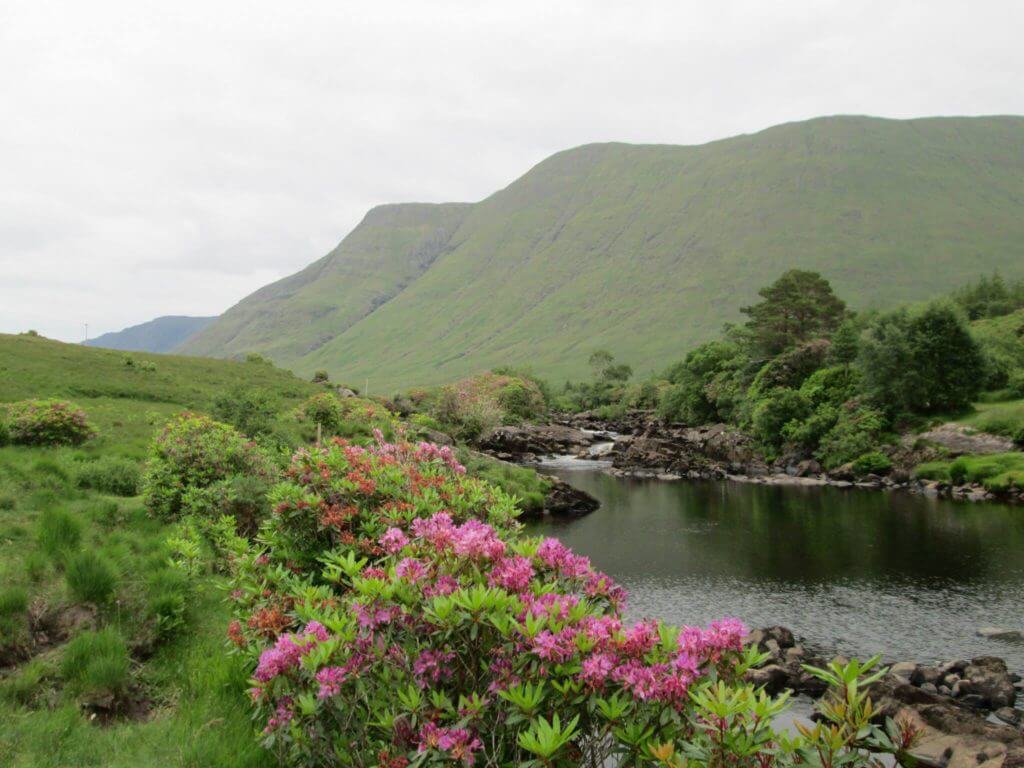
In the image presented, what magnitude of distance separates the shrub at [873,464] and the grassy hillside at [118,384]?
162ft

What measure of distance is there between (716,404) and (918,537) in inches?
2285

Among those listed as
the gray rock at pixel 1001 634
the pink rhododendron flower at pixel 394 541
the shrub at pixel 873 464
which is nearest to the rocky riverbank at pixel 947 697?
the gray rock at pixel 1001 634

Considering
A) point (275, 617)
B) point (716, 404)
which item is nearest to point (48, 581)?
point (275, 617)

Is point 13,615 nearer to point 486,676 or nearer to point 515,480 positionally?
point 486,676

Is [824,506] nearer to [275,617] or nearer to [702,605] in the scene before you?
[702,605]

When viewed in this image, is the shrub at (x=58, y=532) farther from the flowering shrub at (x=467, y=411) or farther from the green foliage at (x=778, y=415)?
the green foliage at (x=778, y=415)

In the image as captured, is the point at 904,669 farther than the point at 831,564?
No

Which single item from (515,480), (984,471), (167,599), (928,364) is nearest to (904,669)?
(167,599)

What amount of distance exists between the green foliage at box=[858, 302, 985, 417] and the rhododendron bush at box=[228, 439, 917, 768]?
217ft

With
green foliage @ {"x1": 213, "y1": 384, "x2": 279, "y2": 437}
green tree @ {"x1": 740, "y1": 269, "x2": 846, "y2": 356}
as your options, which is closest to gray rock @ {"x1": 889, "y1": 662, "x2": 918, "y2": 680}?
green foliage @ {"x1": 213, "y1": 384, "x2": 279, "y2": 437}

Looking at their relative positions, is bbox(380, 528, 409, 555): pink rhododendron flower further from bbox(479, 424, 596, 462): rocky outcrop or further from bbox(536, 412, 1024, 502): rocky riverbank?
bbox(479, 424, 596, 462): rocky outcrop

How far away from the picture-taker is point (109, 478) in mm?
17141

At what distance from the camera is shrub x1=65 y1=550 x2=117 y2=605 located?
A: 9.33 meters

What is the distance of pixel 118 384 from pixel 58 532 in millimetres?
41011
